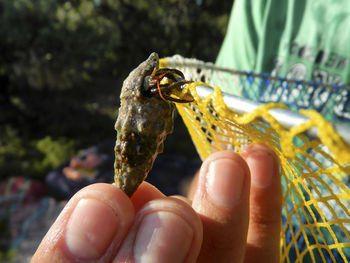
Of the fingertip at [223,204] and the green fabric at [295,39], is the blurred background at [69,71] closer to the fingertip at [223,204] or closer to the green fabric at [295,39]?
the green fabric at [295,39]

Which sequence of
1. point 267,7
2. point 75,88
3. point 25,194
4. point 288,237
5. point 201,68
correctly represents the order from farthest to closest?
1. point 75,88
2. point 25,194
3. point 267,7
4. point 288,237
5. point 201,68

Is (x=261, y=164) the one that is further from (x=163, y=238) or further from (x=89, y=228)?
(x=89, y=228)

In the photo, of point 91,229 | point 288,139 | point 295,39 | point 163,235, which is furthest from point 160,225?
point 295,39

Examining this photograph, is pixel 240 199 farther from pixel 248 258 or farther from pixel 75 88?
pixel 75 88

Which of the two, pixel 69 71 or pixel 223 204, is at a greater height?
pixel 223 204

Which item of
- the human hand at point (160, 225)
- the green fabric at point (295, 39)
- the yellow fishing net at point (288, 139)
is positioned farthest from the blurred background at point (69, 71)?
the human hand at point (160, 225)

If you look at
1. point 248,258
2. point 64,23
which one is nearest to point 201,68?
point 248,258
